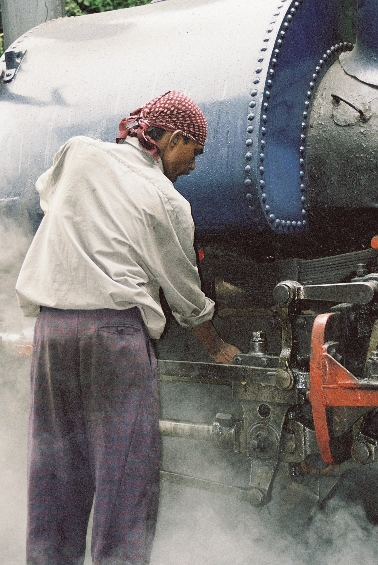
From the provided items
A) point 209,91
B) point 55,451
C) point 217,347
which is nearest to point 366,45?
point 209,91

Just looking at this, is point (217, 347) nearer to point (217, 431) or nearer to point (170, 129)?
point (217, 431)

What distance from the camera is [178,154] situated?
2.29 meters

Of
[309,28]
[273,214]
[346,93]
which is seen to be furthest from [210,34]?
[273,214]

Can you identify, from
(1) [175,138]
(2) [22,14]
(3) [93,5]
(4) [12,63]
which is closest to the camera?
(1) [175,138]

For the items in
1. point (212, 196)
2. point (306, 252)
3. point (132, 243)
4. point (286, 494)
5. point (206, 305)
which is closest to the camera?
point (132, 243)

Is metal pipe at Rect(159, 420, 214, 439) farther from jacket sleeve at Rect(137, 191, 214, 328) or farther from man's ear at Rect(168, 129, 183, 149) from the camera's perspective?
man's ear at Rect(168, 129, 183, 149)

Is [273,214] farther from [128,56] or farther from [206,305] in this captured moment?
[128,56]

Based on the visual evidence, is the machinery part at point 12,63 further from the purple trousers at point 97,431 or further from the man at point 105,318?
the purple trousers at point 97,431

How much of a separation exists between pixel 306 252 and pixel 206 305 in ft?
1.93

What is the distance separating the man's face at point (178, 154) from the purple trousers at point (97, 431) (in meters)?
0.52

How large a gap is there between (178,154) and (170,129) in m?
0.09

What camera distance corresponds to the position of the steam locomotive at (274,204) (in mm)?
2355

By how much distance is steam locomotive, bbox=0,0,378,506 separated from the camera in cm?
236

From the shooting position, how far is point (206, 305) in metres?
2.38
